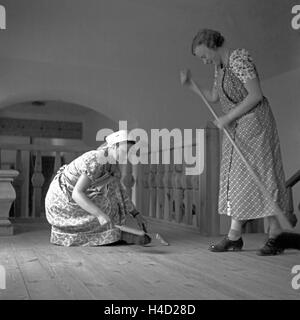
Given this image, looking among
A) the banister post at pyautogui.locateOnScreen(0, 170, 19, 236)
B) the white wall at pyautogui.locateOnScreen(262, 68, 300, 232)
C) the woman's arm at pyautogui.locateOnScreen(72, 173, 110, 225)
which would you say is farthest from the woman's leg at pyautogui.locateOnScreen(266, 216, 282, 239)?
the white wall at pyautogui.locateOnScreen(262, 68, 300, 232)

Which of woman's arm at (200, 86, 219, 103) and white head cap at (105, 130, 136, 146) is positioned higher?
woman's arm at (200, 86, 219, 103)

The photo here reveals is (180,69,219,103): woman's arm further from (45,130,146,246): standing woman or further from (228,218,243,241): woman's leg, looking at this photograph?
(228,218,243,241): woman's leg

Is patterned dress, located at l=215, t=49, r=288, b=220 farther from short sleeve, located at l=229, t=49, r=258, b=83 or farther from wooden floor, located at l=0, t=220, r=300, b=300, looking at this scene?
wooden floor, located at l=0, t=220, r=300, b=300

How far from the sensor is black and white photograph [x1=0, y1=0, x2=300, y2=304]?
1.75m

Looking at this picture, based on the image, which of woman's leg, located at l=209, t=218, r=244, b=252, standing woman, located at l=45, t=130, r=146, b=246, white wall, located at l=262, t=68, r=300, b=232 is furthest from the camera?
white wall, located at l=262, t=68, r=300, b=232

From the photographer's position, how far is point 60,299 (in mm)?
1391

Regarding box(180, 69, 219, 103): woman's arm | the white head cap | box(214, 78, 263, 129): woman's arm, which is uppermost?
box(180, 69, 219, 103): woman's arm

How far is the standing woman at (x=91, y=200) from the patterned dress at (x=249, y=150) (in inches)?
26.5

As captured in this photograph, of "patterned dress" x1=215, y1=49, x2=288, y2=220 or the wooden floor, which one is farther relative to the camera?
"patterned dress" x1=215, y1=49, x2=288, y2=220

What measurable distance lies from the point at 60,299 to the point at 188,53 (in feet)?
13.7

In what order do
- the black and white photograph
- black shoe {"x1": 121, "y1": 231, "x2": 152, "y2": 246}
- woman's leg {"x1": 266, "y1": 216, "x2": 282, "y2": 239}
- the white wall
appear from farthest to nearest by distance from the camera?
the white wall, black shoe {"x1": 121, "y1": 231, "x2": 152, "y2": 246}, woman's leg {"x1": 266, "y1": 216, "x2": 282, "y2": 239}, the black and white photograph

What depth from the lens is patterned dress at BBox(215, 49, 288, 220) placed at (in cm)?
231

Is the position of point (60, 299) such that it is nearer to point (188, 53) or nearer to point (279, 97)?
point (188, 53)
